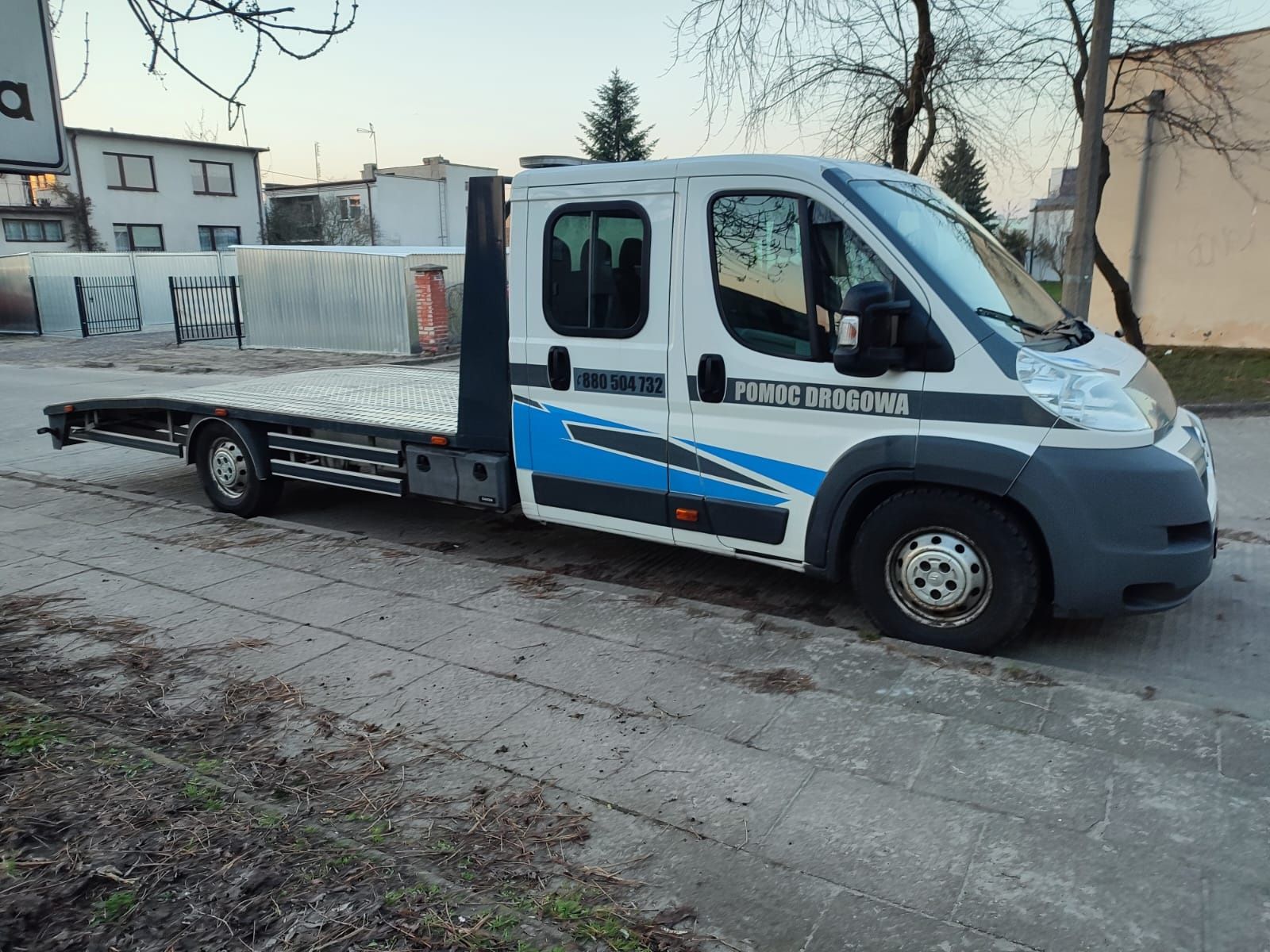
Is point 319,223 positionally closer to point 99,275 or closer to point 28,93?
point 99,275

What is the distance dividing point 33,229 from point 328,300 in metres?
29.7

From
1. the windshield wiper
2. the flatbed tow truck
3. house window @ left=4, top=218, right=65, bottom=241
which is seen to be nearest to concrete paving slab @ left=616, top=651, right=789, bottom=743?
the flatbed tow truck

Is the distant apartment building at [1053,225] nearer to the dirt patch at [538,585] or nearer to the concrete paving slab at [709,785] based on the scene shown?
the dirt patch at [538,585]

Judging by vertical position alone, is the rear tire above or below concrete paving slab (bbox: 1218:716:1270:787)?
above

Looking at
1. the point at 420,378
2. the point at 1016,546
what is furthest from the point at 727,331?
the point at 420,378

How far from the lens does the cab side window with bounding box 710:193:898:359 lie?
474 cm

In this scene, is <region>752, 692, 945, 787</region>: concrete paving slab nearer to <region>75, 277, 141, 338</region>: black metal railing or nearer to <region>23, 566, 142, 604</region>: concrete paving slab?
<region>23, 566, 142, 604</region>: concrete paving slab

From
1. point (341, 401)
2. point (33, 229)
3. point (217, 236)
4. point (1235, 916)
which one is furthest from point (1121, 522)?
point (217, 236)

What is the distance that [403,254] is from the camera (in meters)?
20.6

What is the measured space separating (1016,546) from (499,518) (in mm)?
4363

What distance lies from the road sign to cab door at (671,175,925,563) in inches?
120

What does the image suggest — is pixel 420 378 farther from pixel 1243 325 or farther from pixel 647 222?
pixel 1243 325

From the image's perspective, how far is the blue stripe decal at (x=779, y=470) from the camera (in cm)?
493

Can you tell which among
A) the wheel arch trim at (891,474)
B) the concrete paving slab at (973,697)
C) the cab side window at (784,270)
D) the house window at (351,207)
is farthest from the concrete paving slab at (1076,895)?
the house window at (351,207)
